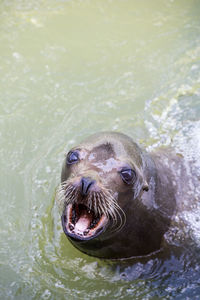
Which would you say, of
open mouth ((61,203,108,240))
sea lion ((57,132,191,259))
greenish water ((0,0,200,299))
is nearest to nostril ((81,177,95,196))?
sea lion ((57,132,191,259))

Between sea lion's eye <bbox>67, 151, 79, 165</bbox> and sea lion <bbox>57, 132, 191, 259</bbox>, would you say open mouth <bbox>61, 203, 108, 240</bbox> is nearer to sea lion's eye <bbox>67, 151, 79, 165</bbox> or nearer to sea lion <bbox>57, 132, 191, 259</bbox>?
sea lion <bbox>57, 132, 191, 259</bbox>

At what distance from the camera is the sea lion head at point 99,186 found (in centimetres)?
381

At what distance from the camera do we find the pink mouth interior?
380 cm

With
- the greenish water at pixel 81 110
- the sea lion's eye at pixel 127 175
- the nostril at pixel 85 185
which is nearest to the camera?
the nostril at pixel 85 185

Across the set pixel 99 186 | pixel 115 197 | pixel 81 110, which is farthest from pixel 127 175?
pixel 81 110

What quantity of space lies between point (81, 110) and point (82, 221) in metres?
3.30

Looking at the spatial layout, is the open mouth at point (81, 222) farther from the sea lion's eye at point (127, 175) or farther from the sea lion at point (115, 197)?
the sea lion's eye at point (127, 175)

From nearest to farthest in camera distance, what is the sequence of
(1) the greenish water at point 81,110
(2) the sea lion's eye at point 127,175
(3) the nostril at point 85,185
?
(3) the nostril at point 85,185 < (2) the sea lion's eye at point 127,175 < (1) the greenish water at point 81,110

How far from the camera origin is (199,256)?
4.90 metres

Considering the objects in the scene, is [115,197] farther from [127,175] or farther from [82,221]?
[82,221]

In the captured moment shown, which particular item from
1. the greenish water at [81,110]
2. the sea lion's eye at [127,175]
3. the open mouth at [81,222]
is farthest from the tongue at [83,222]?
the greenish water at [81,110]

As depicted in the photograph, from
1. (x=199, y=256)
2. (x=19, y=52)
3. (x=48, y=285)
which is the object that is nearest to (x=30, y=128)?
(x=19, y=52)

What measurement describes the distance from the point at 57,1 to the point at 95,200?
7.09 m

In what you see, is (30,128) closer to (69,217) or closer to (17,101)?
(17,101)
